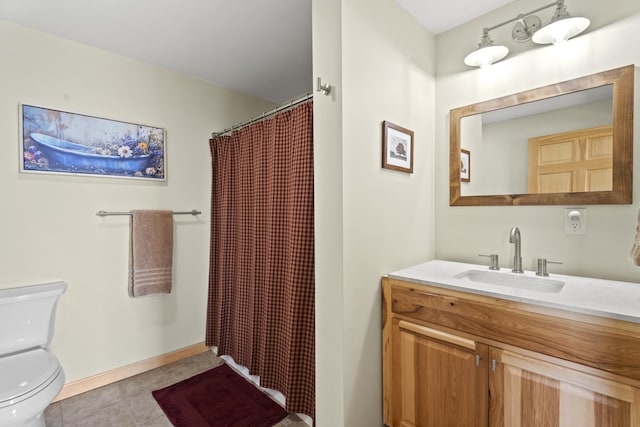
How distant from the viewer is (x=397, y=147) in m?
1.57

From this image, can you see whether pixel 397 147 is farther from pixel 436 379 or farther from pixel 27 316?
pixel 27 316

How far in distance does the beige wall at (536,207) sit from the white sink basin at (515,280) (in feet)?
0.65

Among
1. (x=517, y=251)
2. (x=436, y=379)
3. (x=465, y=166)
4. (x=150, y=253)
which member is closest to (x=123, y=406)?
(x=150, y=253)

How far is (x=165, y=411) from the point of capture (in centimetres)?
176

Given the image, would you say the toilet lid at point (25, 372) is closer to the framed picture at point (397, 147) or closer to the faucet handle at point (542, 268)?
the framed picture at point (397, 147)

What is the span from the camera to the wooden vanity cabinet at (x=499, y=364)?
903 mm

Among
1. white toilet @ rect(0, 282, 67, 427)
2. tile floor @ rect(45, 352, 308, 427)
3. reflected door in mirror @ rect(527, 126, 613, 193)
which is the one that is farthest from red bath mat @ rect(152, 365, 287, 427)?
reflected door in mirror @ rect(527, 126, 613, 193)

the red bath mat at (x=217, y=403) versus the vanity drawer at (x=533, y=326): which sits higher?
the vanity drawer at (x=533, y=326)

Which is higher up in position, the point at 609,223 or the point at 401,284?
the point at 609,223

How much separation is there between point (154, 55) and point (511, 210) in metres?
2.68

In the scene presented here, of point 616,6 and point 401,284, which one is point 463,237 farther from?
point 616,6

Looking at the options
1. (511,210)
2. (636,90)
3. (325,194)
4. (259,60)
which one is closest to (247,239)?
(325,194)

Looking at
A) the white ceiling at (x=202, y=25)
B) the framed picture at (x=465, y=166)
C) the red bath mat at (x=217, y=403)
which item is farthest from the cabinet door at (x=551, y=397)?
the white ceiling at (x=202, y=25)

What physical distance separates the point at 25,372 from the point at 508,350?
7.28 ft
